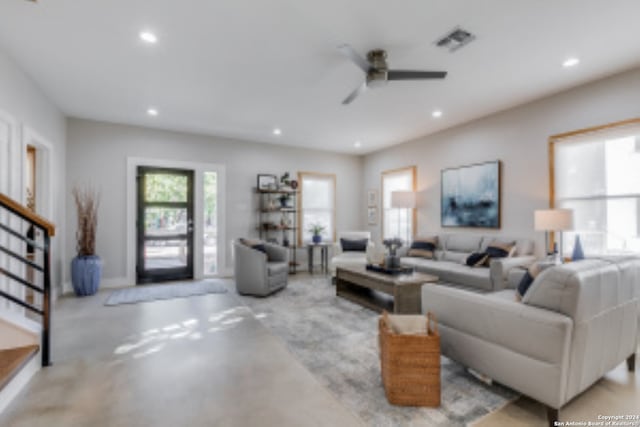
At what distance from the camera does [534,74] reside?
10.8 ft

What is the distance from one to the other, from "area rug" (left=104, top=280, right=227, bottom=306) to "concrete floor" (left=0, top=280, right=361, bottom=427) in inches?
31.1

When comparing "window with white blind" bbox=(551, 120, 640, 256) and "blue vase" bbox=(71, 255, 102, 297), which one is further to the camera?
"blue vase" bbox=(71, 255, 102, 297)

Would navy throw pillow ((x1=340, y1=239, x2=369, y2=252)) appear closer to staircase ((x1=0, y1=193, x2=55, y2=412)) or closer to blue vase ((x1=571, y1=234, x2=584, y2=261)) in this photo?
blue vase ((x1=571, y1=234, x2=584, y2=261))

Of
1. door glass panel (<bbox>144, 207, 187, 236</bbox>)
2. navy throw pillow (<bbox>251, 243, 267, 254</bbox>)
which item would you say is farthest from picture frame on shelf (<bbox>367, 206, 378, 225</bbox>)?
door glass panel (<bbox>144, 207, 187, 236</bbox>)

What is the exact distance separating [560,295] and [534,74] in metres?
2.76

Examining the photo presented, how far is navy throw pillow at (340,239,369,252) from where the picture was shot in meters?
5.81

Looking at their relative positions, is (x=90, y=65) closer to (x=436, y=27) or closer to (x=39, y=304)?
(x=39, y=304)

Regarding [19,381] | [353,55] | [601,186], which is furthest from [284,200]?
[601,186]

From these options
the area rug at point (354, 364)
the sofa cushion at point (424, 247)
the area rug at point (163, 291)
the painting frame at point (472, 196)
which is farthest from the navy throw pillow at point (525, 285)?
the area rug at point (163, 291)

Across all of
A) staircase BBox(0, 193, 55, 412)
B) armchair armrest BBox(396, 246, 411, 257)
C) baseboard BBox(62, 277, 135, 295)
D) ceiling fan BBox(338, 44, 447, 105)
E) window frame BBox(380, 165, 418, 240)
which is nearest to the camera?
staircase BBox(0, 193, 55, 412)

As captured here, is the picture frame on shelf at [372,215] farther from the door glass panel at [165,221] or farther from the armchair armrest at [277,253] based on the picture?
the door glass panel at [165,221]

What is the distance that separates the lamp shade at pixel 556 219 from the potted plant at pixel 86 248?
603 cm

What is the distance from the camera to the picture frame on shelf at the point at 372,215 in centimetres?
694

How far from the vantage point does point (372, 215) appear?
705 centimetres
